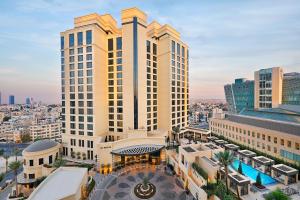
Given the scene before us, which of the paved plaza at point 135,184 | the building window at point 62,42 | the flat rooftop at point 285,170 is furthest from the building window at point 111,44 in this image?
the flat rooftop at point 285,170

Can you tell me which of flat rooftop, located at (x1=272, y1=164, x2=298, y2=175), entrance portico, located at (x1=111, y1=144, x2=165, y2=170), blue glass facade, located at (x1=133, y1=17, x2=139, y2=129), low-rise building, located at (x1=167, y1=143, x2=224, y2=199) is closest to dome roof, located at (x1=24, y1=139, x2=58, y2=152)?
entrance portico, located at (x1=111, y1=144, x2=165, y2=170)

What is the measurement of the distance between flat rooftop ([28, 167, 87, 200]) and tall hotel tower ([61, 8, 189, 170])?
1390cm

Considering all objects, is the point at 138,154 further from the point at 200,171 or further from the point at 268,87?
the point at 268,87

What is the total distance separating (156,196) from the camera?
123ft

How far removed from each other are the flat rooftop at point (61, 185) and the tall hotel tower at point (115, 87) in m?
13.9

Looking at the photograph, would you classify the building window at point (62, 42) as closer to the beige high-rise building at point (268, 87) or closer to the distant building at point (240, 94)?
the beige high-rise building at point (268, 87)

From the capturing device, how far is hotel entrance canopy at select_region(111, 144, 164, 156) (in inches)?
1987

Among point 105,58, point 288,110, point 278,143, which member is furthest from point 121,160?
point 288,110

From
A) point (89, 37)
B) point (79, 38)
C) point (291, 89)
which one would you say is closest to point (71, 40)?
point (79, 38)

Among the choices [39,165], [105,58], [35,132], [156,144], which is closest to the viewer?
[39,165]

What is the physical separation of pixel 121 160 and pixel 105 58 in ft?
122

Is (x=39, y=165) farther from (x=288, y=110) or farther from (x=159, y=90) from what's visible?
(x=288, y=110)

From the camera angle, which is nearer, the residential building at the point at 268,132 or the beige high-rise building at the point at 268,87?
the residential building at the point at 268,132

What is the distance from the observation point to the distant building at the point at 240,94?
97.1 meters
